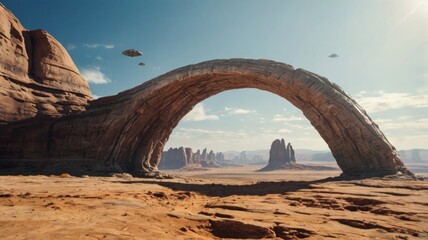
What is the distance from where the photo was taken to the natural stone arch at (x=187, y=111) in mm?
13766

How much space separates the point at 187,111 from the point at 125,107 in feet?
17.9

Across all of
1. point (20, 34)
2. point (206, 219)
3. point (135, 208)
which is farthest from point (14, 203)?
point (20, 34)

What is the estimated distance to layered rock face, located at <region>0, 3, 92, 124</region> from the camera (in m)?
18.3

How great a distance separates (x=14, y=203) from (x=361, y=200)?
9.10 meters

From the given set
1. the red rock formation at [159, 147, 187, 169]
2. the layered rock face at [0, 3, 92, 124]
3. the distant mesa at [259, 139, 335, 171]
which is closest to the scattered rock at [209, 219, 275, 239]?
the layered rock face at [0, 3, 92, 124]

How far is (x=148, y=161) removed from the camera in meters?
21.1

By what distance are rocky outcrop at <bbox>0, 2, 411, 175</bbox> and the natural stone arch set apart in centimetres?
6

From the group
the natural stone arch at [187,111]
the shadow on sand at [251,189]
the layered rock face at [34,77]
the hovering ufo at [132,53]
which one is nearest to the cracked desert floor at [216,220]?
the shadow on sand at [251,189]

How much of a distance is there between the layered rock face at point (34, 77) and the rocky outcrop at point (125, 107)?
0.07 m

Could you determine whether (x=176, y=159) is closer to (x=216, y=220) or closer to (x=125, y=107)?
(x=125, y=107)

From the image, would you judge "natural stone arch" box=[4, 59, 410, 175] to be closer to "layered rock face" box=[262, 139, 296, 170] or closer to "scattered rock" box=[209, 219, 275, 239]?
"scattered rock" box=[209, 219, 275, 239]

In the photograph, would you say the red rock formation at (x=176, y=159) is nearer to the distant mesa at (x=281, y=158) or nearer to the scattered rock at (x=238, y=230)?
the distant mesa at (x=281, y=158)

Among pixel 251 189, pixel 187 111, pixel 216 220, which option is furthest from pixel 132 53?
pixel 216 220

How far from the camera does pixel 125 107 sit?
18969 mm
